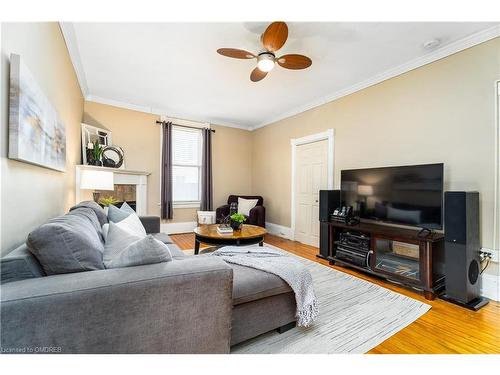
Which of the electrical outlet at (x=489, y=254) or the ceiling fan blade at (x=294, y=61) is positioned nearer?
the electrical outlet at (x=489, y=254)

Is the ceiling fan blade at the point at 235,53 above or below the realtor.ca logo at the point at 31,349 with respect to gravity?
above

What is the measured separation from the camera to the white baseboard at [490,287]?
2203 millimetres

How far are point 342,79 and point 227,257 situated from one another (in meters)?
2.98

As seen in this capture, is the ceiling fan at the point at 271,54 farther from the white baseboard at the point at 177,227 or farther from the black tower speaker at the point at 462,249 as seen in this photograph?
the white baseboard at the point at 177,227

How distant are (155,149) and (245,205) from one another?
2242 mm

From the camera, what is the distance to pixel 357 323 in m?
1.80

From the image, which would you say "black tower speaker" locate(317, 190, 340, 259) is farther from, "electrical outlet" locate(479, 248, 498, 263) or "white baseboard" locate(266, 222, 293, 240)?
"electrical outlet" locate(479, 248, 498, 263)

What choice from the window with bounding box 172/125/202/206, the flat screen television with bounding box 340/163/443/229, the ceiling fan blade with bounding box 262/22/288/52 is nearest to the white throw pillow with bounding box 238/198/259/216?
the window with bounding box 172/125/202/206

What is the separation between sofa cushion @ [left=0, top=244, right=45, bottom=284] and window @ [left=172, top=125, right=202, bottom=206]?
13.4ft

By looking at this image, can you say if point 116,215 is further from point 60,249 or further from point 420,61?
point 420,61

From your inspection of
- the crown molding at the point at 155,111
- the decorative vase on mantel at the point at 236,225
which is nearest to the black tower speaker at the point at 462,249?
the decorative vase on mantel at the point at 236,225

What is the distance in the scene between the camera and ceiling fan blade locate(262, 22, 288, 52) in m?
1.92

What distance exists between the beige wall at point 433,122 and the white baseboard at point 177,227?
3.30m

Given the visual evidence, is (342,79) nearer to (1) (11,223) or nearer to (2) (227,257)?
(2) (227,257)
